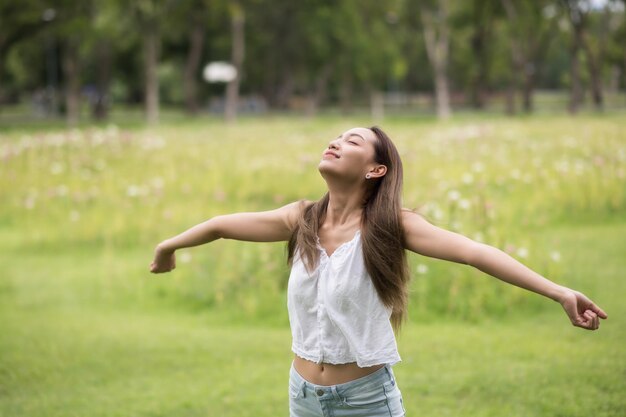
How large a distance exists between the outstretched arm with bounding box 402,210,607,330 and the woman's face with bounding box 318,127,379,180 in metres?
0.23

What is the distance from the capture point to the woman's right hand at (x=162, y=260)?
3.47m

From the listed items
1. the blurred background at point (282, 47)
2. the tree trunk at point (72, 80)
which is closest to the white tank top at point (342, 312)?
the blurred background at point (282, 47)

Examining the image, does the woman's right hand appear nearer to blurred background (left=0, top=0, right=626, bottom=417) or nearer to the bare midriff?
the bare midriff

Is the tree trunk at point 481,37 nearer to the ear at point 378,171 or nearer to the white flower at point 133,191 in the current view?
the white flower at point 133,191

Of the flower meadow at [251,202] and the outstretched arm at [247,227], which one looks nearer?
the outstretched arm at [247,227]

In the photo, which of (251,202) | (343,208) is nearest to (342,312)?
(343,208)

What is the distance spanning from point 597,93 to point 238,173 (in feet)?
98.2

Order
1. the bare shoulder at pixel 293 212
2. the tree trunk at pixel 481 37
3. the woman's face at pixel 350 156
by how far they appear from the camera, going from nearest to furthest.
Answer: the woman's face at pixel 350 156
the bare shoulder at pixel 293 212
the tree trunk at pixel 481 37

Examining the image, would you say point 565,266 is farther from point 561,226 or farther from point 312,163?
point 312,163

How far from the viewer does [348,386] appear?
304 centimetres

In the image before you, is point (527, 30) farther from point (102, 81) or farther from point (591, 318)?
point (591, 318)

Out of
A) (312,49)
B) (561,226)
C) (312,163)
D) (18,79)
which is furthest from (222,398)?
(18,79)

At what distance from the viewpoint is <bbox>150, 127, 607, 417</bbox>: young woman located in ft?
9.99

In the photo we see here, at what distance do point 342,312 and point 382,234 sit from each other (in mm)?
312
